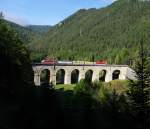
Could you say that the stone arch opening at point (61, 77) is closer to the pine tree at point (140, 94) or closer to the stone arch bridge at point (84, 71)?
the stone arch bridge at point (84, 71)

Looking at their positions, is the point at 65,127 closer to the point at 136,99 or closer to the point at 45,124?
the point at 45,124

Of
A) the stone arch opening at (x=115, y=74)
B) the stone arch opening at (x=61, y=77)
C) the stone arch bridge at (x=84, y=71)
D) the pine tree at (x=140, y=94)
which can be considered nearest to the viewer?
the pine tree at (x=140, y=94)

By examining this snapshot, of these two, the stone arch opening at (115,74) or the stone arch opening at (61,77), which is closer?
the stone arch opening at (61,77)

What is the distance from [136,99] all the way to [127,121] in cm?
755

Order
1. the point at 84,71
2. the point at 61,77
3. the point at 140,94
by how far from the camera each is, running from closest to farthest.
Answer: the point at 140,94, the point at 84,71, the point at 61,77

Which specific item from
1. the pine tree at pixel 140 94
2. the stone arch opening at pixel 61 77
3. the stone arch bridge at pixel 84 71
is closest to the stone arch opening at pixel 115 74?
the stone arch bridge at pixel 84 71

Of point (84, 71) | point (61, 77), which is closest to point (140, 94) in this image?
point (84, 71)

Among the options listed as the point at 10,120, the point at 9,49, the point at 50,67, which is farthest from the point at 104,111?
the point at 50,67

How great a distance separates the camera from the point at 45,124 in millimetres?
29109

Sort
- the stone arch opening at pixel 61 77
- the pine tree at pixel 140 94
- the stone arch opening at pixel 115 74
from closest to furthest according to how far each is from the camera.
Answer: the pine tree at pixel 140 94, the stone arch opening at pixel 61 77, the stone arch opening at pixel 115 74

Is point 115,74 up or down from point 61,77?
up

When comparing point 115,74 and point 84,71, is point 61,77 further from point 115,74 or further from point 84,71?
point 115,74

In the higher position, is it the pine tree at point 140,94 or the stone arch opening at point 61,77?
the pine tree at point 140,94

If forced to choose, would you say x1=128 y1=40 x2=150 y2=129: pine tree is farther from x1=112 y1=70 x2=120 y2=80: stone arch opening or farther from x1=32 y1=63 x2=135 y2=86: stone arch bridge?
x1=112 y1=70 x2=120 y2=80: stone arch opening
